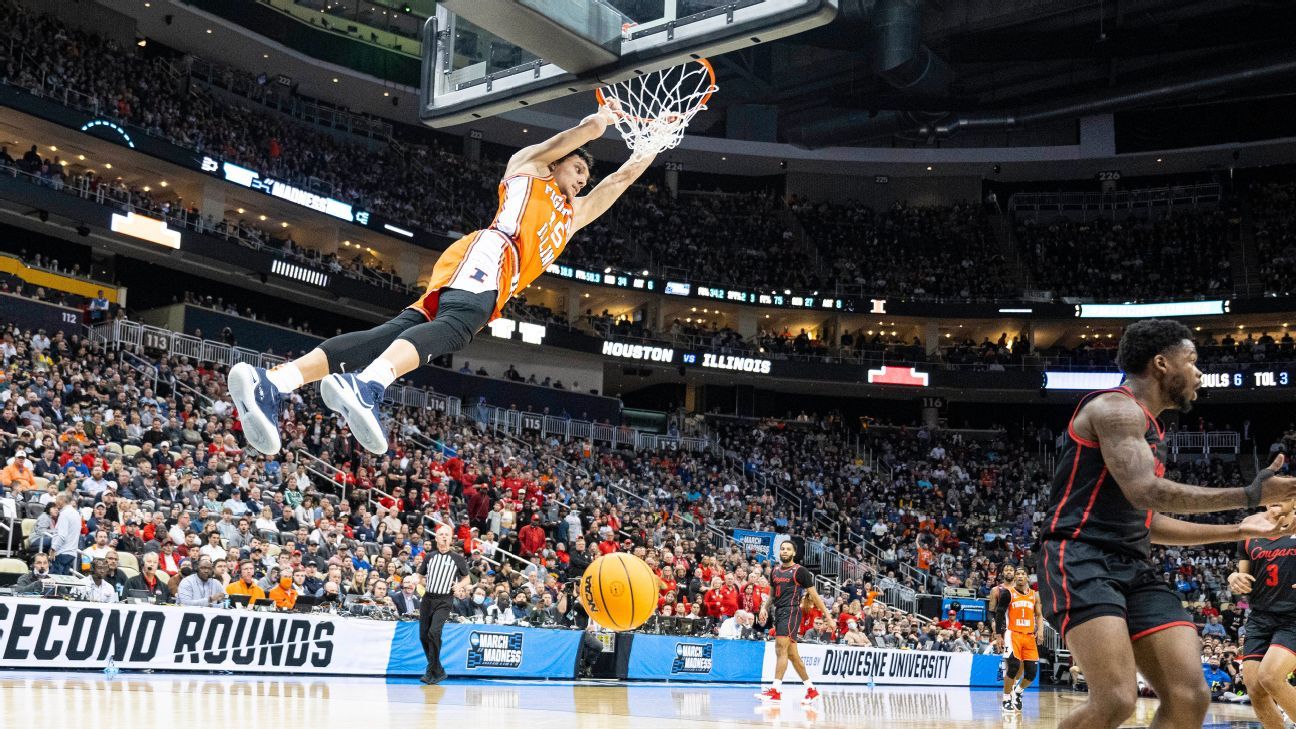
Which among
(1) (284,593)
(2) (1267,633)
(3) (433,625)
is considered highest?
(2) (1267,633)

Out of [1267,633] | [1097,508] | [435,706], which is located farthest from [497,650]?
[1097,508]

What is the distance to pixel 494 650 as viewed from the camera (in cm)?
1764

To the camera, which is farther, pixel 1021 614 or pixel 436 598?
pixel 1021 614

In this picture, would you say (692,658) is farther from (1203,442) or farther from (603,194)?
(1203,442)

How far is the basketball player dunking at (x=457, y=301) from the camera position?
6391 millimetres

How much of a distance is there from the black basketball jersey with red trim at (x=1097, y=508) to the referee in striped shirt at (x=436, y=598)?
10803 mm

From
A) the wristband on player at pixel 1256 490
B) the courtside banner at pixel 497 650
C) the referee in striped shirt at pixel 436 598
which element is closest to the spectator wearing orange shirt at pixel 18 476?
the courtside banner at pixel 497 650

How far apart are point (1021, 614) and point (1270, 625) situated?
9834 millimetres

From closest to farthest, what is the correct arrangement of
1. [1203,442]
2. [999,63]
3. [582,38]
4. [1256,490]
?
[1256,490] < [582,38] < [1203,442] < [999,63]

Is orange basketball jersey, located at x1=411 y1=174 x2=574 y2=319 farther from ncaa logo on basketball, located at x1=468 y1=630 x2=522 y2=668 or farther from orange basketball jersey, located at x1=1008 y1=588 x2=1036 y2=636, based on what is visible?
orange basketball jersey, located at x1=1008 y1=588 x2=1036 y2=636

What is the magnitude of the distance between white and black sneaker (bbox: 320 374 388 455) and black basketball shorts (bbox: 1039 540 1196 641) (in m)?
3.49

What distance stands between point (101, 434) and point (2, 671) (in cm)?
882

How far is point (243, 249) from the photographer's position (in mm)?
35344

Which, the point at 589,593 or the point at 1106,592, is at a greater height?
the point at 1106,592
